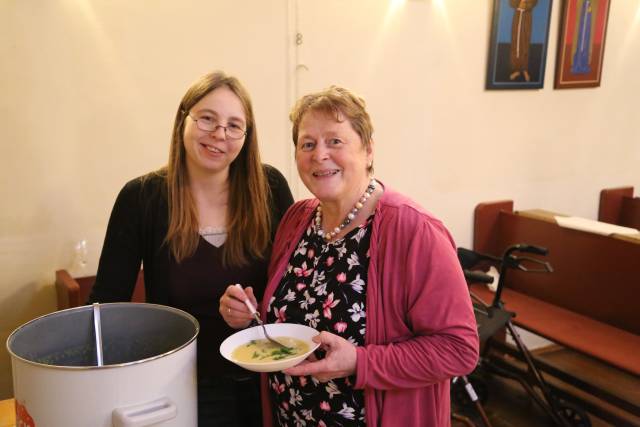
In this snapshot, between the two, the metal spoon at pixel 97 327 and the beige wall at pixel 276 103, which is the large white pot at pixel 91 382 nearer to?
the metal spoon at pixel 97 327

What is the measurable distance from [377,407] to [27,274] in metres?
1.46

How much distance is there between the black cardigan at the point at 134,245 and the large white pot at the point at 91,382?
32 centimetres

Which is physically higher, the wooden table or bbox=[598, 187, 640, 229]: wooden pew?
the wooden table

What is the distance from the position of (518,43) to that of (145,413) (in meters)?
2.80

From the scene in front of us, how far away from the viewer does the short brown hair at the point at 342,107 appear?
1.11 m

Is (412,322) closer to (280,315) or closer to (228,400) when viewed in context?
(280,315)

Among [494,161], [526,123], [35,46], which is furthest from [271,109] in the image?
[526,123]

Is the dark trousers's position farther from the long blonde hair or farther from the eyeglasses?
the eyeglasses

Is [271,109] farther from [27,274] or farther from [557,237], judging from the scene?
[557,237]

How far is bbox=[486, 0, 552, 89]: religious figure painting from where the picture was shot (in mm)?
2812

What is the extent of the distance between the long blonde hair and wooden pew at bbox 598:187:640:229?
115 inches

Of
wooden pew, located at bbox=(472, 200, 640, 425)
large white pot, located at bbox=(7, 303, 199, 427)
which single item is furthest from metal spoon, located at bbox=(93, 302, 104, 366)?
wooden pew, located at bbox=(472, 200, 640, 425)

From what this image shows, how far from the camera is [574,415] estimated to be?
247 cm

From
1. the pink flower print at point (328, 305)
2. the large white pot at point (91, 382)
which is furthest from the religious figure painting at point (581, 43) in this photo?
the large white pot at point (91, 382)
